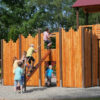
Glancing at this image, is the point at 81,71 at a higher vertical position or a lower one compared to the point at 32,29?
lower

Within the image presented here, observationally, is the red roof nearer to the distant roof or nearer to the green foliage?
the distant roof

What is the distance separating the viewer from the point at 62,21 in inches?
1801

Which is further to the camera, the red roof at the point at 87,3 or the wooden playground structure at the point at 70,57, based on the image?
the red roof at the point at 87,3

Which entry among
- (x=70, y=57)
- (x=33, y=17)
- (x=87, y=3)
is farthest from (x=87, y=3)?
(x=33, y=17)

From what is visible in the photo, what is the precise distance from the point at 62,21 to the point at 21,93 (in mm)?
34660

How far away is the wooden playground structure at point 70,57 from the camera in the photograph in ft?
45.5

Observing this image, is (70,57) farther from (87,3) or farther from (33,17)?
(33,17)

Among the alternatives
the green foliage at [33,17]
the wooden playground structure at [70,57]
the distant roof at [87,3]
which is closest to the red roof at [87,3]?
the distant roof at [87,3]

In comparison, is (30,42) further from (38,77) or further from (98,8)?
(98,8)

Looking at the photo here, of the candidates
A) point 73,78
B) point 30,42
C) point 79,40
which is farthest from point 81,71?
point 30,42

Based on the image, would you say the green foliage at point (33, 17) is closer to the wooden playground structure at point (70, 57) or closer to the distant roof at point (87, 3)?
the distant roof at point (87, 3)

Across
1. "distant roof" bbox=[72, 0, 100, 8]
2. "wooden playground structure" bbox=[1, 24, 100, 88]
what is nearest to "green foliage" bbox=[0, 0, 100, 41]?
"distant roof" bbox=[72, 0, 100, 8]

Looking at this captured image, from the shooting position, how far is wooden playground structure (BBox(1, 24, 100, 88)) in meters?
13.9

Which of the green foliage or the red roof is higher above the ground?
the green foliage
